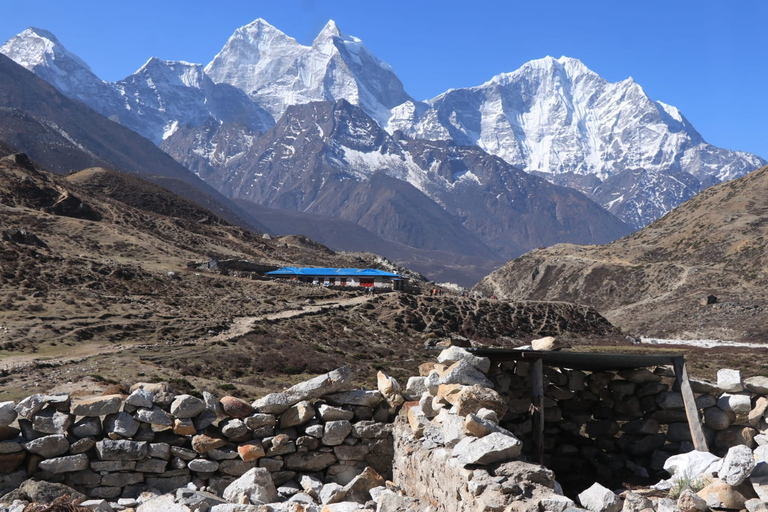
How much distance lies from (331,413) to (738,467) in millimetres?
6293

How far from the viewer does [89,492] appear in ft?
35.0

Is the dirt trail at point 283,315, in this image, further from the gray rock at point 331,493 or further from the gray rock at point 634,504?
the gray rock at point 634,504

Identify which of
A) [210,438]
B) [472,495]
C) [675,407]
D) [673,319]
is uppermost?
[673,319]

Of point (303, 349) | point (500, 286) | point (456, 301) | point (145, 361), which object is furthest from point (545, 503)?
point (500, 286)

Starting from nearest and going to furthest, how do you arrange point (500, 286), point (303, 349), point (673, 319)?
point (303, 349) < point (673, 319) < point (500, 286)

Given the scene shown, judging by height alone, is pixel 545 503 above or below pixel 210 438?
above

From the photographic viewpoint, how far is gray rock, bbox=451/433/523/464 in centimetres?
871

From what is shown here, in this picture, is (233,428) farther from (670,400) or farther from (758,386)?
(758,386)

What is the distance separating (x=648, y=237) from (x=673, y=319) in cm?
4826

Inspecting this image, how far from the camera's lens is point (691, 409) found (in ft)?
39.8

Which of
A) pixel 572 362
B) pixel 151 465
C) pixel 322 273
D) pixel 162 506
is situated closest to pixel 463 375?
pixel 572 362

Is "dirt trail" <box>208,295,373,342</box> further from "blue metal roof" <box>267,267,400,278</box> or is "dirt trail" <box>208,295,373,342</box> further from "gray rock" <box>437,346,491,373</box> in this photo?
"gray rock" <box>437,346,491,373</box>

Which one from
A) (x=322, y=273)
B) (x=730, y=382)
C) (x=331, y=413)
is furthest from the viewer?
(x=322, y=273)

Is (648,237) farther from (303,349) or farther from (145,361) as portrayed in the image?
(145,361)
